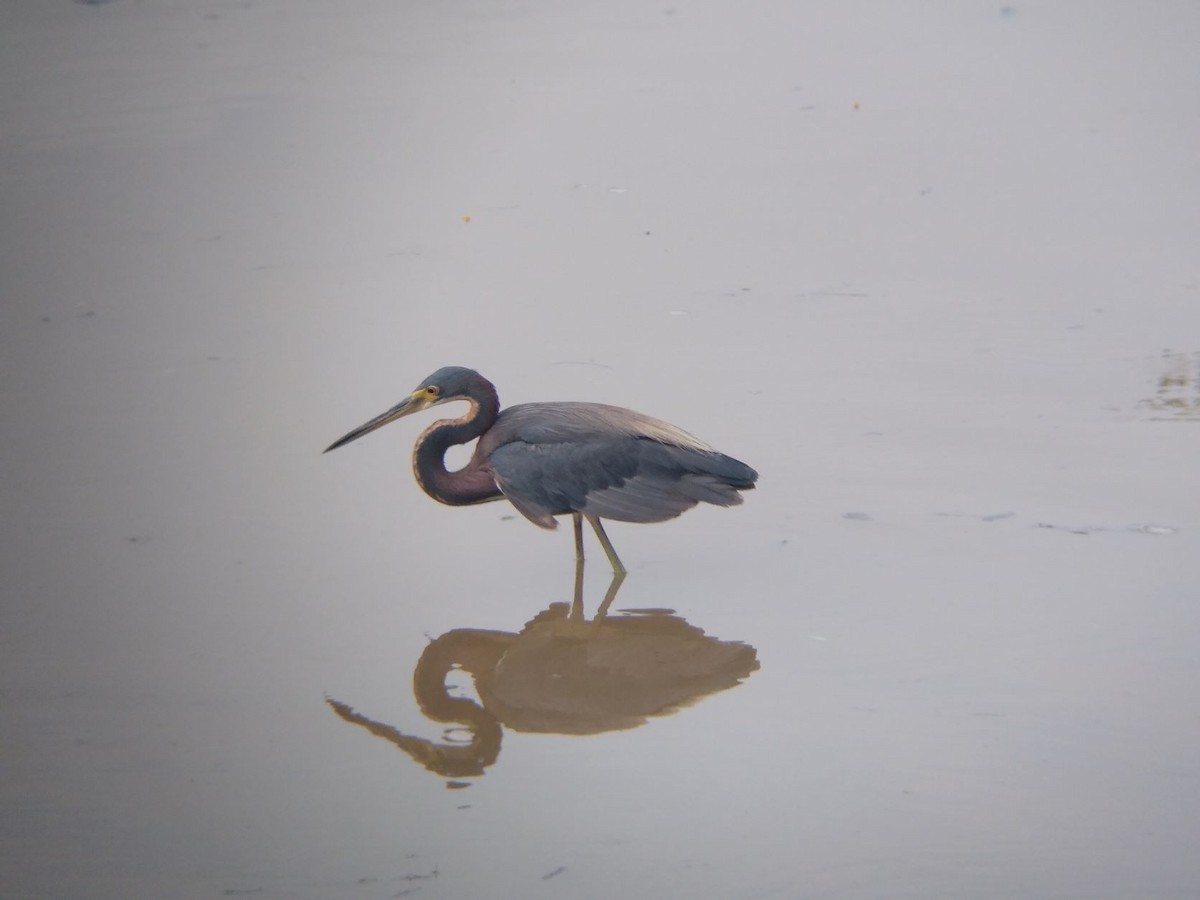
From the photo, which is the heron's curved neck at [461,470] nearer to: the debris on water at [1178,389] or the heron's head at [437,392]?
the heron's head at [437,392]

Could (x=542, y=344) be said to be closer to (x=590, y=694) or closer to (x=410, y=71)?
(x=590, y=694)

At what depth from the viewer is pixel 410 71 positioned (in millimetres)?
12469

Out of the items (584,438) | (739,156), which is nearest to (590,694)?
(584,438)

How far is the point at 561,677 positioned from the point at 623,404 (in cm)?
220

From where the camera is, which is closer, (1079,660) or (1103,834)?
(1103,834)

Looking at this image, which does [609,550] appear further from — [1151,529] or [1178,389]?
[1178,389]

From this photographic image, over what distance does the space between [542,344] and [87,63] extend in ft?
19.7

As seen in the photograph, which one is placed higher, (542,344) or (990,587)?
(542,344)

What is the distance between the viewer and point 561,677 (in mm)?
5832

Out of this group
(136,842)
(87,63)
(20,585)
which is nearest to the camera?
(136,842)

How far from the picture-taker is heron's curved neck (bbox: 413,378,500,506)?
6.64 metres

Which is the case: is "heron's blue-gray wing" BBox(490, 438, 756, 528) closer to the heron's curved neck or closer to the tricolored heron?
the tricolored heron

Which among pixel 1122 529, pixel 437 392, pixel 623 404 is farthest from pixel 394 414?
pixel 1122 529

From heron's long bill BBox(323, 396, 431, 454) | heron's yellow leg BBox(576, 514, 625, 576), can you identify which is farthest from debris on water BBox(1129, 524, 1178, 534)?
heron's long bill BBox(323, 396, 431, 454)
